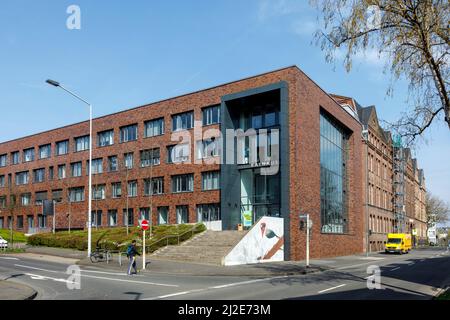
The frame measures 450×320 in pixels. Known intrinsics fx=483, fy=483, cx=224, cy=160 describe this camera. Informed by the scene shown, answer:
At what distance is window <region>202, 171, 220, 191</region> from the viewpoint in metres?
41.9

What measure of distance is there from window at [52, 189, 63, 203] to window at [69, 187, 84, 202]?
193 centimetres

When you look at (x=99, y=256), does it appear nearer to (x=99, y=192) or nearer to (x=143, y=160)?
(x=143, y=160)

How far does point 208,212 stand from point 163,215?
607cm

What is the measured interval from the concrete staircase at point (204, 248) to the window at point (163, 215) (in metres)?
8.46

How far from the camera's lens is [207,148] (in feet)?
141

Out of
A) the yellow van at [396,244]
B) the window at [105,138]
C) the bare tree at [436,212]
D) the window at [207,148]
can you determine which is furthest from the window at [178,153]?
the bare tree at [436,212]

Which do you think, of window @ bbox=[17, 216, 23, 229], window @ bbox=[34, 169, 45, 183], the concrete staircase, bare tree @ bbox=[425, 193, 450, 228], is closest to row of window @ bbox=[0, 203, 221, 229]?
the concrete staircase

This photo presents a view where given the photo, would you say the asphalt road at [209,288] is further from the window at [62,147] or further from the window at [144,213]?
the window at [62,147]

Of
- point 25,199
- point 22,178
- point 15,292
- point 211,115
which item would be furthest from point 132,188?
point 15,292

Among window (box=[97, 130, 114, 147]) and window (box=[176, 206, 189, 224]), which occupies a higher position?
window (box=[97, 130, 114, 147])

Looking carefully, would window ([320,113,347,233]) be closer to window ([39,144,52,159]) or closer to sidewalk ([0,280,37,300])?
sidewalk ([0,280,37,300])

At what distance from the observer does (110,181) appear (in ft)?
169

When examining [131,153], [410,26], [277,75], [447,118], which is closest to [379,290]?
[447,118]
